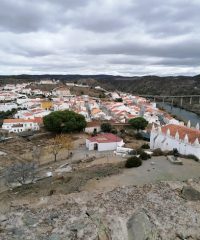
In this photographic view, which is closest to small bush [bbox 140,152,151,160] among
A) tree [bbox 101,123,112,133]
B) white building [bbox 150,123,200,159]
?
white building [bbox 150,123,200,159]

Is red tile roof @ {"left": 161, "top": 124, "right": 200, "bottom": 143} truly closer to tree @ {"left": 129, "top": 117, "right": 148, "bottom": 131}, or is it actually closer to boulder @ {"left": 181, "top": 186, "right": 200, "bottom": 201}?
boulder @ {"left": 181, "top": 186, "right": 200, "bottom": 201}

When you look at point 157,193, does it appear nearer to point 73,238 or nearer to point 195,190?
point 195,190

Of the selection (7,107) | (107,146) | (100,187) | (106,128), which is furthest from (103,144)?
(7,107)

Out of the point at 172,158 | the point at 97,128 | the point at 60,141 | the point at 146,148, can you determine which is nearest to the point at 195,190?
the point at 172,158

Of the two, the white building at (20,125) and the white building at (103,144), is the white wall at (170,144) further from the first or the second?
the white building at (20,125)

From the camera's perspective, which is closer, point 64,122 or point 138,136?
point 138,136

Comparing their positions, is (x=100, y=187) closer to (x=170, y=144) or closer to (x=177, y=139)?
(x=177, y=139)
